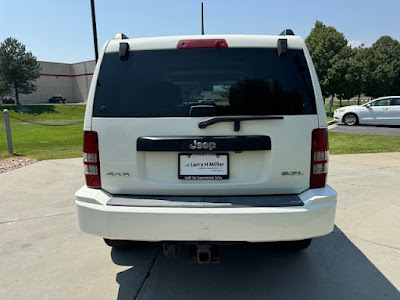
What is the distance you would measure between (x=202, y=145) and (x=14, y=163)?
24.6 feet

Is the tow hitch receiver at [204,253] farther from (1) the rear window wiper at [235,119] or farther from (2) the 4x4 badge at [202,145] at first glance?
(1) the rear window wiper at [235,119]

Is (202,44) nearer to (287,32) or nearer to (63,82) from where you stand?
(287,32)

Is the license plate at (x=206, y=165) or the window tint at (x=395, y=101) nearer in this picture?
the license plate at (x=206, y=165)

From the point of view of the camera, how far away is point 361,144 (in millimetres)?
10688

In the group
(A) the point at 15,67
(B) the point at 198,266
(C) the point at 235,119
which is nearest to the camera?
(C) the point at 235,119

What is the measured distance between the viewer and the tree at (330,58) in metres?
29.1

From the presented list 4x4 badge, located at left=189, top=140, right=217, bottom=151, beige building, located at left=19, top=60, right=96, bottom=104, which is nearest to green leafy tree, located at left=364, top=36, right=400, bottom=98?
4x4 badge, located at left=189, top=140, right=217, bottom=151

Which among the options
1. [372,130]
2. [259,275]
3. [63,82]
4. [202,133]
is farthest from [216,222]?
[63,82]

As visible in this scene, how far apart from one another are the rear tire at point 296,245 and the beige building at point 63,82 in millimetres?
69523

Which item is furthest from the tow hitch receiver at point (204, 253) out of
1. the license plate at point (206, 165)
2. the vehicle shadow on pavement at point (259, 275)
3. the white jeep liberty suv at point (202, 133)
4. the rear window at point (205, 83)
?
the rear window at point (205, 83)

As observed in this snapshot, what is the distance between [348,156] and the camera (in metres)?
8.66

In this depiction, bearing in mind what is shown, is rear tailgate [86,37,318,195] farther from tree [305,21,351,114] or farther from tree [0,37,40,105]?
tree [0,37,40,105]

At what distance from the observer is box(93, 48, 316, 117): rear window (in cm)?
238

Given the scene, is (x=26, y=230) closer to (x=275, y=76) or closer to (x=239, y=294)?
(x=239, y=294)
